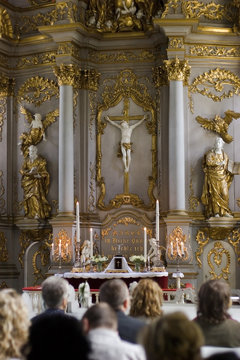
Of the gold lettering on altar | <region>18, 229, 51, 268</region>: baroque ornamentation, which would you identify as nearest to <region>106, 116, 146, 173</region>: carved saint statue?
the gold lettering on altar

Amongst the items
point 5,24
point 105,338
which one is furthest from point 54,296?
point 5,24

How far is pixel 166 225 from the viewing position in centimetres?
1794

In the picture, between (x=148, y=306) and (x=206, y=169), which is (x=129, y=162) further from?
(x=148, y=306)

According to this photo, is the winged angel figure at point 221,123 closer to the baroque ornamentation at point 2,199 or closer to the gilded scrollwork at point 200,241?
the gilded scrollwork at point 200,241

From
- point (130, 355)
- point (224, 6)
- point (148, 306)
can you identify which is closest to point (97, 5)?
point (224, 6)

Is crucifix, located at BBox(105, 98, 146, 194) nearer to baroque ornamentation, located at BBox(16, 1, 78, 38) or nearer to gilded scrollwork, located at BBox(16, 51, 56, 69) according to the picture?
gilded scrollwork, located at BBox(16, 51, 56, 69)

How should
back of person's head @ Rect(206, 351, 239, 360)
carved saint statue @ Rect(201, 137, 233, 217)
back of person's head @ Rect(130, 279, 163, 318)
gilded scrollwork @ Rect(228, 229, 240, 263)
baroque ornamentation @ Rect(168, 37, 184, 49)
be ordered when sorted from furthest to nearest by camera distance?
gilded scrollwork @ Rect(228, 229, 240, 263) < carved saint statue @ Rect(201, 137, 233, 217) < baroque ornamentation @ Rect(168, 37, 184, 49) < back of person's head @ Rect(130, 279, 163, 318) < back of person's head @ Rect(206, 351, 239, 360)

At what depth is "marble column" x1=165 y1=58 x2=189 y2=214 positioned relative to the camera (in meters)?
17.8

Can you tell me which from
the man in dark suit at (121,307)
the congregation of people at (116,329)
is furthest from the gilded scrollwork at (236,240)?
the man in dark suit at (121,307)

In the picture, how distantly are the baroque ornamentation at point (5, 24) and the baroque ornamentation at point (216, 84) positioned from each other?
5590 millimetres

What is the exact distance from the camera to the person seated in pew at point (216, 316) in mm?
5797

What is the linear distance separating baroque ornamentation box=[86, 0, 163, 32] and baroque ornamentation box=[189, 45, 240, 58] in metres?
1.51

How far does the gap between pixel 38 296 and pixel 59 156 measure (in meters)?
6.43

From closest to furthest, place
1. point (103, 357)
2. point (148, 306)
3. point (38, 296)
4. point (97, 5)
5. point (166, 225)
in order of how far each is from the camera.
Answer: point (103, 357), point (148, 306), point (38, 296), point (166, 225), point (97, 5)
